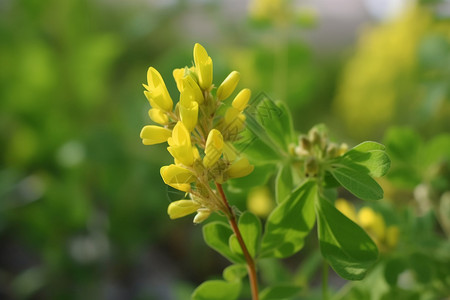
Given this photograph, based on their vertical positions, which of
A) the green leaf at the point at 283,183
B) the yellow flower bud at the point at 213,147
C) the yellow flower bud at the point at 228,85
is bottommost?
the green leaf at the point at 283,183

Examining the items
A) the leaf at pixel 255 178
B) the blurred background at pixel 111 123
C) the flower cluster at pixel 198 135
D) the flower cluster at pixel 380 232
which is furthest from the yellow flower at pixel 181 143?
the blurred background at pixel 111 123

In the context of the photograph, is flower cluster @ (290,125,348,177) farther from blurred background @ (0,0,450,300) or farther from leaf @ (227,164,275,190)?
blurred background @ (0,0,450,300)

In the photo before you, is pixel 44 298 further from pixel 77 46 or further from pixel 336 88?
pixel 336 88

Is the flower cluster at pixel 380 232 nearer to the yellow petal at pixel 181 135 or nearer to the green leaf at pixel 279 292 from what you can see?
the green leaf at pixel 279 292

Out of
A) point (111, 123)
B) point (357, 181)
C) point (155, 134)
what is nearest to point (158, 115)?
point (155, 134)

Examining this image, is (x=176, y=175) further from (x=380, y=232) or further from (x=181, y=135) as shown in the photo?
(x=380, y=232)

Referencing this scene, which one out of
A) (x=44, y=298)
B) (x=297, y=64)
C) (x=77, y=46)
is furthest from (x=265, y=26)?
(x=44, y=298)

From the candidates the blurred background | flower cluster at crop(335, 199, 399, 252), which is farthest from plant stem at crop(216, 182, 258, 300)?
the blurred background
